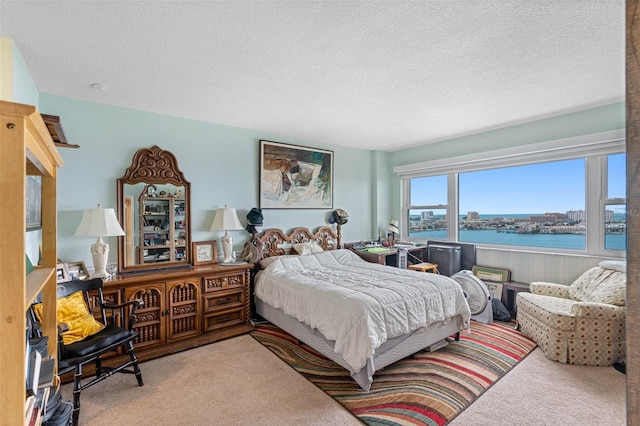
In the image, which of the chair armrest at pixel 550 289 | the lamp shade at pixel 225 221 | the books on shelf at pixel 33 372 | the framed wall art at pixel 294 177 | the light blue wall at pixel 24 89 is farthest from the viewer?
the framed wall art at pixel 294 177

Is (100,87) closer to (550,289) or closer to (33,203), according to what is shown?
(33,203)

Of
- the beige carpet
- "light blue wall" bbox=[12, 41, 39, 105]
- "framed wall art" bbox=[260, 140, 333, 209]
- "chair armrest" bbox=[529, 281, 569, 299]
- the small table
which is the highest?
"light blue wall" bbox=[12, 41, 39, 105]

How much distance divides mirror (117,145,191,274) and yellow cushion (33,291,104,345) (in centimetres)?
70

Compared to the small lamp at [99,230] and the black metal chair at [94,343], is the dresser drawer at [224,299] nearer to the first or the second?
the black metal chair at [94,343]

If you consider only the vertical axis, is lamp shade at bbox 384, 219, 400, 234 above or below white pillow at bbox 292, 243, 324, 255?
above

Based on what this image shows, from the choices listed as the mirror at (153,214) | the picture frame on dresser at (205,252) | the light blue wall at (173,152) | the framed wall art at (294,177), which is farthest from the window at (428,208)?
the mirror at (153,214)

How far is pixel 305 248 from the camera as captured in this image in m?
4.21

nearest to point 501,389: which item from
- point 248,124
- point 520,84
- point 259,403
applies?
point 259,403

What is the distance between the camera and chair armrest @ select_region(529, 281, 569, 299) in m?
3.25

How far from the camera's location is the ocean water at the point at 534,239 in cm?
327

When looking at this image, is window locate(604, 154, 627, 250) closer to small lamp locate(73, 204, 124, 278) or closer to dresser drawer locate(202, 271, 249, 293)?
dresser drawer locate(202, 271, 249, 293)

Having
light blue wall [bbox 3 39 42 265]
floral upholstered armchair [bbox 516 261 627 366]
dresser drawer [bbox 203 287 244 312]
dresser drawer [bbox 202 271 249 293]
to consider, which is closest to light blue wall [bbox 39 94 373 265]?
light blue wall [bbox 3 39 42 265]

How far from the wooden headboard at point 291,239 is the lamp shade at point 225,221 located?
0.49 metres

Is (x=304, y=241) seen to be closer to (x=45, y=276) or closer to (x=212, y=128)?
(x=212, y=128)
